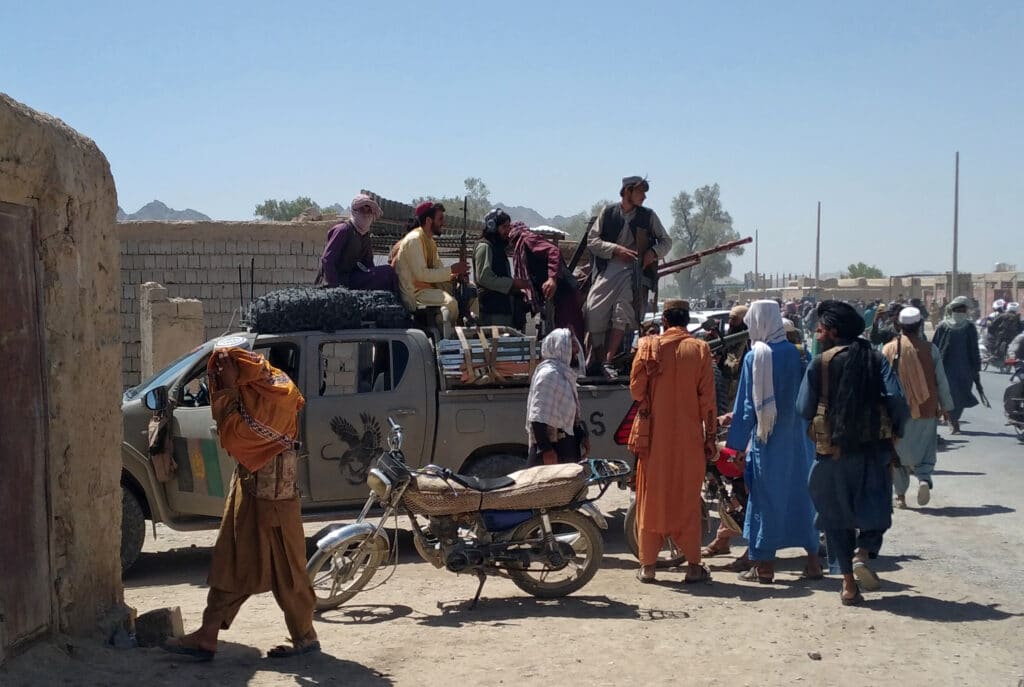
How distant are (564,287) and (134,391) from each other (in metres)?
3.81

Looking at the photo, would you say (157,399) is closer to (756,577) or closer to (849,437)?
(756,577)

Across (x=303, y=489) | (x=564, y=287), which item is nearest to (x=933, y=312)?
(x=564, y=287)

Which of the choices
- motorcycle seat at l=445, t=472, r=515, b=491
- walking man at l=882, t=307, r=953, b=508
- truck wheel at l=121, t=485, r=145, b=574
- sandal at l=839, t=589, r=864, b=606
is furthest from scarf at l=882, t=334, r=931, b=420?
truck wheel at l=121, t=485, r=145, b=574

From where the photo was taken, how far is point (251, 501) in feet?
18.5

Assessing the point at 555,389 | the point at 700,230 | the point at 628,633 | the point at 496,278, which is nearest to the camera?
the point at 628,633

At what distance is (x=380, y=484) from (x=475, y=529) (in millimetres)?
683

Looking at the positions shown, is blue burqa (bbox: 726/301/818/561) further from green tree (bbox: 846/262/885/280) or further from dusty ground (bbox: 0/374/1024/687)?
green tree (bbox: 846/262/885/280)

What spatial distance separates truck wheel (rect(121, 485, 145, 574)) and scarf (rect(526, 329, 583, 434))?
282 centimetres

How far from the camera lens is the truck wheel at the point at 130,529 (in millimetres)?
7984

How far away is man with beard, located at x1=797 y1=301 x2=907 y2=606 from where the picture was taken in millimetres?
6836

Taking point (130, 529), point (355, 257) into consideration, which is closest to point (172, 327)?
point (355, 257)

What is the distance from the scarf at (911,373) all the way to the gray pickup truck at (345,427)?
331 cm

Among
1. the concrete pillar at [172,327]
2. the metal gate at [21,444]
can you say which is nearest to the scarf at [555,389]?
the metal gate at [21,444]

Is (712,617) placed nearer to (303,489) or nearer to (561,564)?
(561,564)
